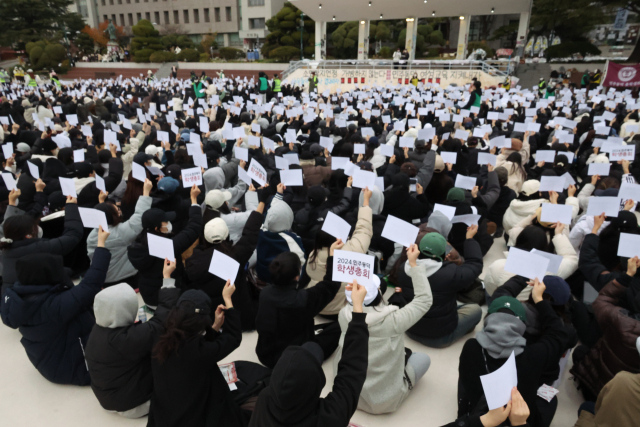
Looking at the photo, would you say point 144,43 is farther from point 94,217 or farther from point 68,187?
point 94,217

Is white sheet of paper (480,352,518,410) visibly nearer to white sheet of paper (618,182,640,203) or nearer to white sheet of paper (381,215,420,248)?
white sheet of paper (381,215,420,248)

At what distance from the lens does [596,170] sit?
16.3 ft

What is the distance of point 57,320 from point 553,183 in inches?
182

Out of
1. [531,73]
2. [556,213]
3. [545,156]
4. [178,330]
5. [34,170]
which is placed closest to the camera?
[178,330]

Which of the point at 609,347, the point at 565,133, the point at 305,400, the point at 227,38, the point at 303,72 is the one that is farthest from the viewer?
the point at 227,38

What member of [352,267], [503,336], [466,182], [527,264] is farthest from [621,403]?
[466,182]

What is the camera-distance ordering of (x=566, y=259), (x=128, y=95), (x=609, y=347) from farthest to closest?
(x=128, y=95) < (x=566, y=259) < (x=609, y=347)

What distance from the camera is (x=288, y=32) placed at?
3309cm

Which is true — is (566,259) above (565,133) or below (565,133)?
below

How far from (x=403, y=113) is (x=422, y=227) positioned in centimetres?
772

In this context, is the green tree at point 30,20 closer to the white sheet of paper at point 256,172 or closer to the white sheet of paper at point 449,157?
the white sheet of paper at point 256,172

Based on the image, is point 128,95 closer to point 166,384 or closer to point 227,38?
point 166,384

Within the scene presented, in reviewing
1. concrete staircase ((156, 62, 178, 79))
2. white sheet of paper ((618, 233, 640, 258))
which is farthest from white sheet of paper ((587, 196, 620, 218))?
concrete staircase ((156, 62, 178, 79))

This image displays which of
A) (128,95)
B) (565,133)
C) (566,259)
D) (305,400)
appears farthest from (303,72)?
(305,400)
